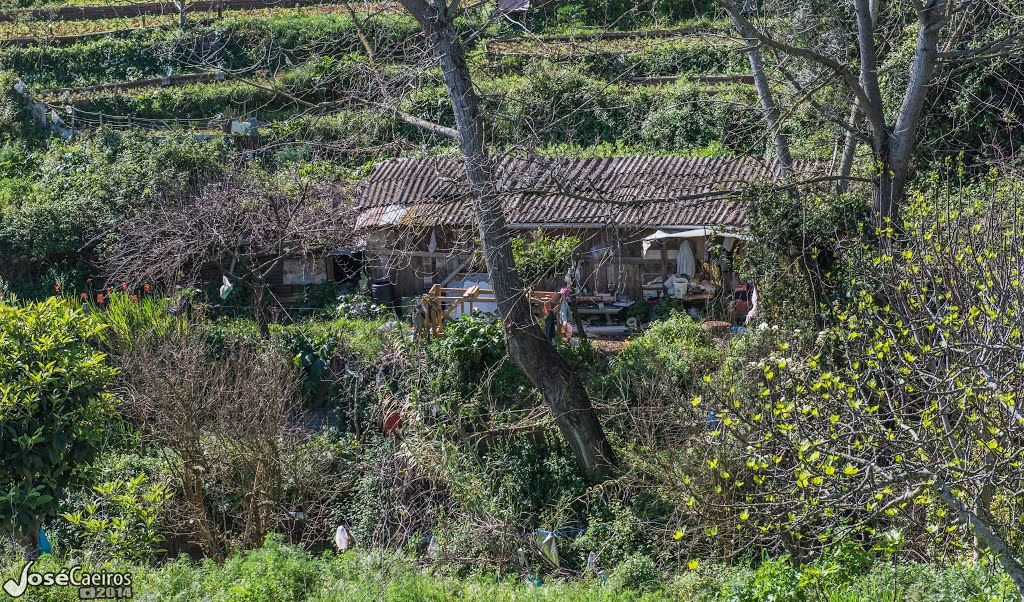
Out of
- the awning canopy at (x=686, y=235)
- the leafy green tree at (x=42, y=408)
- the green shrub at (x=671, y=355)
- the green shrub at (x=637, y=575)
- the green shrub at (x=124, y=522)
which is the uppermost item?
the awning canopy at (x=686, y=235)

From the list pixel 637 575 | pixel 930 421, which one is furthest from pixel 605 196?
pixel 930 421

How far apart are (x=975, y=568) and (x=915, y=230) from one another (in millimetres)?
2707

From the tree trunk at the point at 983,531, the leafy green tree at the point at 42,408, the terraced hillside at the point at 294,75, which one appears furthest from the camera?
the terraced hillside at the point at 294,75

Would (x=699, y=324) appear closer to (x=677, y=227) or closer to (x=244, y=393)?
(x=677, y=227)

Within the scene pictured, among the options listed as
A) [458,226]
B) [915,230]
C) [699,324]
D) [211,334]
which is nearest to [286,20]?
[458,226]

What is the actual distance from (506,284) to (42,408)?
16.6ft

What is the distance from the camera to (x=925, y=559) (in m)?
7.56

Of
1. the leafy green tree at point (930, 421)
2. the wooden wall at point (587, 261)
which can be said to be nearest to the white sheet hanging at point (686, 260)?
the wooden wall at point (587, 261)

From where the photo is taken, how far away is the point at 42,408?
24.4 feet

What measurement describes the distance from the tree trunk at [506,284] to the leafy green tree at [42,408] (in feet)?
13.8

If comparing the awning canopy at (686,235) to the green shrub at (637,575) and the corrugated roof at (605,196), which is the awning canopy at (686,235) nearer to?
the corrugated roof at (605,196)

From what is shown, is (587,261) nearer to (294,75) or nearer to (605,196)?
(605,196)

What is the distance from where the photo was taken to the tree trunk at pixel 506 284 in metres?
9.71

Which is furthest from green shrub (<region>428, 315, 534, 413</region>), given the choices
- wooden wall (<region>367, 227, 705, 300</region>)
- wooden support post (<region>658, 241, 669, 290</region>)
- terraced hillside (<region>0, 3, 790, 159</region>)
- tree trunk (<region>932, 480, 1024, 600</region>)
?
tree trunk (<region>932, 480, 1024, 600</region>)
